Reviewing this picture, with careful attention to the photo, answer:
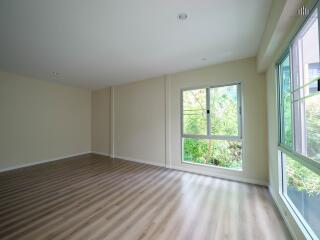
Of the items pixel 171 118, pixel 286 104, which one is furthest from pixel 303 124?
pixel 171 118

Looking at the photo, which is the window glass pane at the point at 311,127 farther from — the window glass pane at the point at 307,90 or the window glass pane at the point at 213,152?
the window glass pane at the point at 213,152

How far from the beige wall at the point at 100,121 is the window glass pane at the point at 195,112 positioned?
3084 mm

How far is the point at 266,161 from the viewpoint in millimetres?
3037

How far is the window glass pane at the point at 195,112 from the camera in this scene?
3.80 m

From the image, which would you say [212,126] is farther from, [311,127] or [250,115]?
[311,127]

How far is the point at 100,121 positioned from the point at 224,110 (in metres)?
4.58

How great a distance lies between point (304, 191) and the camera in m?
1.67

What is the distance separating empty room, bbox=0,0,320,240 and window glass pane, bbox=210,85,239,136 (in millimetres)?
23

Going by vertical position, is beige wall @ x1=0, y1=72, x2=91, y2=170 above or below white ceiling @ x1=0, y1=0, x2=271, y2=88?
below

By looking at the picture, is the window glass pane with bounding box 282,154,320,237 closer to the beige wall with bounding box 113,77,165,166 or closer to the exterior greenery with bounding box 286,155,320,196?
the exterior greenery with bounding box 286,155,320,196

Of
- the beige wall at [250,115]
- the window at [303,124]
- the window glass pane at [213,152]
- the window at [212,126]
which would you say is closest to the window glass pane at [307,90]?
the window at [303,124]

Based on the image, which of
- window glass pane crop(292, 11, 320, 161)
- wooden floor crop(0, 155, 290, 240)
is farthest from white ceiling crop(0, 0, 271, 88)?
wooden floor crop(0, 155, 290, 240)

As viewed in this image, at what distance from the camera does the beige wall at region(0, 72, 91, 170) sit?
13.4 ft

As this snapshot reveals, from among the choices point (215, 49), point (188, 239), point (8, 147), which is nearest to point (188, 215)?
point (188, 239)
